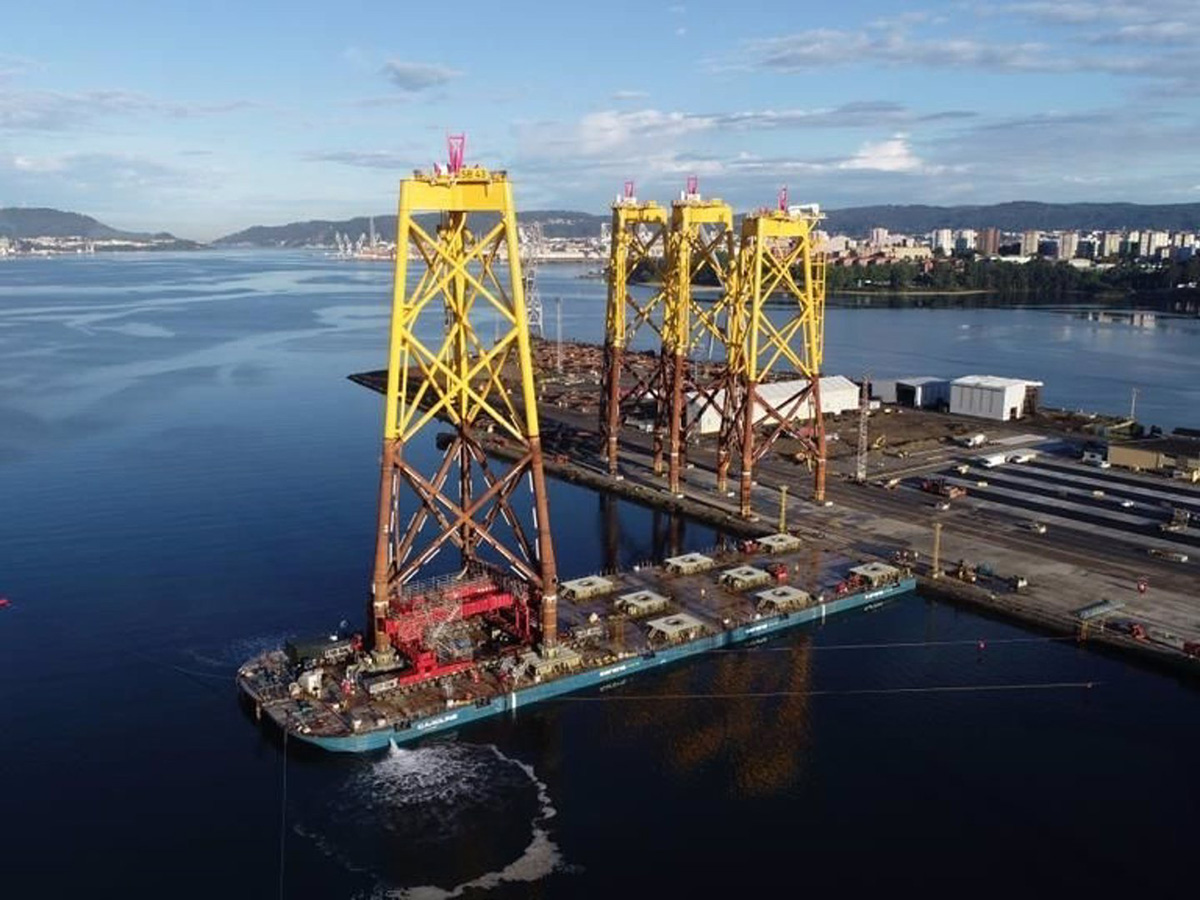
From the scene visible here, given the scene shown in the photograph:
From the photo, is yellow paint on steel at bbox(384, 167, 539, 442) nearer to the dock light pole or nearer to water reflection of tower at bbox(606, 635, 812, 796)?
water reflection of tower at bbox(606, 635, 812, 796)

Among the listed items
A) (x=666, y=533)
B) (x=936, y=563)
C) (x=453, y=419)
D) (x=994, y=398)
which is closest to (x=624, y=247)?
(x=666, y=533)

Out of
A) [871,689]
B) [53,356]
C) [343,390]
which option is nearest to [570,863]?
[871,689]

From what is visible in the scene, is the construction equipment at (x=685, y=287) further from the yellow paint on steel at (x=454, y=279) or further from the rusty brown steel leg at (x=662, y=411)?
the yellow paint on steel at (x=454, y=279)

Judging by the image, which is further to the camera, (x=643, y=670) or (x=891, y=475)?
(x=891, y=475)

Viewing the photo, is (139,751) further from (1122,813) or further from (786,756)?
(1122,813)

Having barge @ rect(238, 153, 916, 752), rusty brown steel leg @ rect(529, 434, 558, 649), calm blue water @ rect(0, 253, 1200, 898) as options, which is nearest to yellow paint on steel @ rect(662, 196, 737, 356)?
calm blue water @ rect(0, 253, 1200, 898)

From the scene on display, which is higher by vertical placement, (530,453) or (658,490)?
(530,453)

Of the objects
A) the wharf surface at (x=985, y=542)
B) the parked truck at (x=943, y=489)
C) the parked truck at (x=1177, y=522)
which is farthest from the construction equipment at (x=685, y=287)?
the parked truck at (x=1177, y=522)
